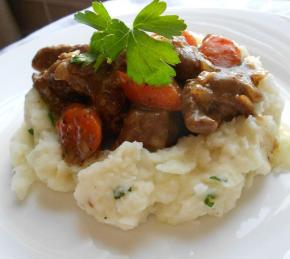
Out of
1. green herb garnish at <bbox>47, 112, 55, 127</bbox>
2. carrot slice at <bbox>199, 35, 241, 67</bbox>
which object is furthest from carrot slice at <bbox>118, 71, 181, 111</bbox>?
green herb garnish at <bbox>47, 112, 55, 127</bbox>

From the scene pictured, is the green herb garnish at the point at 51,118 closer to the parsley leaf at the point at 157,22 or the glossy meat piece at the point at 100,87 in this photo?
the glossy meat piece at the point at 100,87

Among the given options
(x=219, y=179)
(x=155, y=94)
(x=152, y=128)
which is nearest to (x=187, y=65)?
(x=155, y=94)

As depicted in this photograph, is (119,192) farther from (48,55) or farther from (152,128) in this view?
(48,55)

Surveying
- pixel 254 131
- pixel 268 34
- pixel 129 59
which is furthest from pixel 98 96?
pixel 268 34

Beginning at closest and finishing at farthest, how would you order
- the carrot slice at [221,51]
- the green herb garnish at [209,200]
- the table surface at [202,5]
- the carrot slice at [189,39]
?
1. the green herb garnish at [209,200]
2. the carrot slice at [221,51]
3. the carrot slice at [189,39]
4. the table surface at [202,5]

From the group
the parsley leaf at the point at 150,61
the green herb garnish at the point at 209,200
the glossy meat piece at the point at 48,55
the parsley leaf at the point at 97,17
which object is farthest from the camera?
the glossy meat piece at the point at 48,55

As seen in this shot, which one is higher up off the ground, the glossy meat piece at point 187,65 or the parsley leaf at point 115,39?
the parsley leaf at point 115,39

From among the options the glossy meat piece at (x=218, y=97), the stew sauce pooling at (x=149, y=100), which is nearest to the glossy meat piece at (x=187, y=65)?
the stew sauce pooling at (x=149, y=100)
